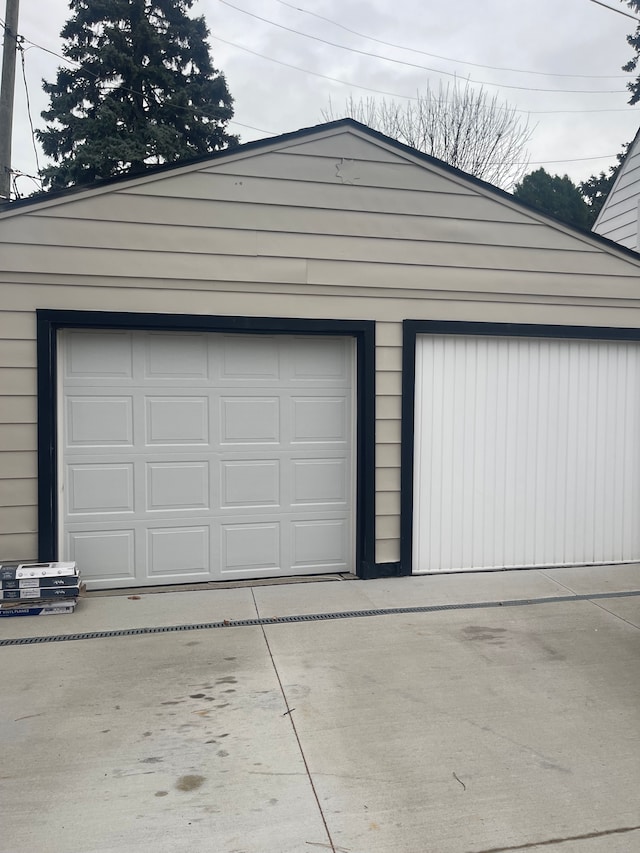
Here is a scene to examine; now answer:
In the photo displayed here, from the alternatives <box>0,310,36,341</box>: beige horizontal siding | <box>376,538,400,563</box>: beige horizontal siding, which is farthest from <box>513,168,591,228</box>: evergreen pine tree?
<box>0,310,36,341</box>: beige horizontal siding

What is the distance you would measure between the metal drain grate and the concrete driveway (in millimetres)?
24

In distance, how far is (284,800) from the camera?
257 centimetres

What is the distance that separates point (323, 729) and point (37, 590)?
251cm

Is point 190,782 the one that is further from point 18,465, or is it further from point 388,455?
point 388,455

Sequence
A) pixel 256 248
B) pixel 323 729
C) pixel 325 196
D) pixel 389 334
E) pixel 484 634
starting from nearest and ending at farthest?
pixel 323 729 < pixel 484 634 < pixel 256 248 < pixel 325 196 < pixel 389 334

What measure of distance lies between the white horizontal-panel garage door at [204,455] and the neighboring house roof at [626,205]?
4.27 metres

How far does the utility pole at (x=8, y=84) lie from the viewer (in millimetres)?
8055

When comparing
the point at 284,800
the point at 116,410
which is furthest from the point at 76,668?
the point at 116,410

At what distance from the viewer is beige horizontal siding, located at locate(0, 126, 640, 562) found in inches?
193

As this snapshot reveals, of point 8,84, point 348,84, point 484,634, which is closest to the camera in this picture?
point 484,634

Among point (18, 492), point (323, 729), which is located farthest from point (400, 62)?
point (323, 729)

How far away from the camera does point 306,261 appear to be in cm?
532

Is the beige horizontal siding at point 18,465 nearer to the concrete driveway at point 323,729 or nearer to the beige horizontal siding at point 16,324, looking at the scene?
the beige horizontal siding at point 16,324

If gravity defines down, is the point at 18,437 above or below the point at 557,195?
below
